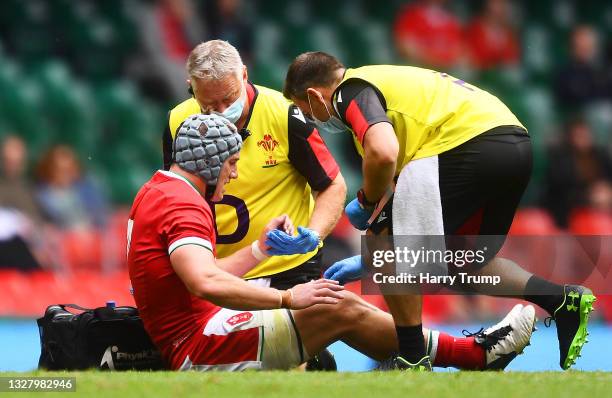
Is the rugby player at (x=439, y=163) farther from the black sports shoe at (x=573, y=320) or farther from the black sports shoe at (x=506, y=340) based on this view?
the black sports shoe at (x=506, y=340)

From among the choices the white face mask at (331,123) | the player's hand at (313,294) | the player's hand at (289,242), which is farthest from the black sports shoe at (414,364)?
the white face mask at (331,123)

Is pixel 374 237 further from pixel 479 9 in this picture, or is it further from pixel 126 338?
pixel 479 9

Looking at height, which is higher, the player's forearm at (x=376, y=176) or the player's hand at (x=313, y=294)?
the player's forearm at (x=376, y=176)

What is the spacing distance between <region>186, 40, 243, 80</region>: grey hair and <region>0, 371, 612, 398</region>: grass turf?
1780mm

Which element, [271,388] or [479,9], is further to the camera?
[479,9]

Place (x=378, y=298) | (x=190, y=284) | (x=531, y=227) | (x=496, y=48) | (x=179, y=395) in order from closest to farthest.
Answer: (x=179, y=395) → (x=190, y=284) → (x=378, y=298) → (x=531, y=227) → (x=496, y=48)

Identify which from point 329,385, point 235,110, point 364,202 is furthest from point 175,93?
point 329,385

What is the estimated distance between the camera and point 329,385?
538cm

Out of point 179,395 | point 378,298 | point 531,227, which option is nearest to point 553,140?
point 531,227

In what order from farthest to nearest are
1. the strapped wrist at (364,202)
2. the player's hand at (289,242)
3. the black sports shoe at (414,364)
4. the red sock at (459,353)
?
1. the red sock at (459,353)
2. the strapped wrist at (364,202)
3. the black sports shoe at (414,364)
4. the player's hand at (289,242)

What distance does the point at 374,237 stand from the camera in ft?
22.3

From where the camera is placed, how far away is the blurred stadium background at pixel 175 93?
40.0 ft

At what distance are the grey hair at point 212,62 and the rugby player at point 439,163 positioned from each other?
35cm

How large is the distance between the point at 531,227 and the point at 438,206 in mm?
6409
